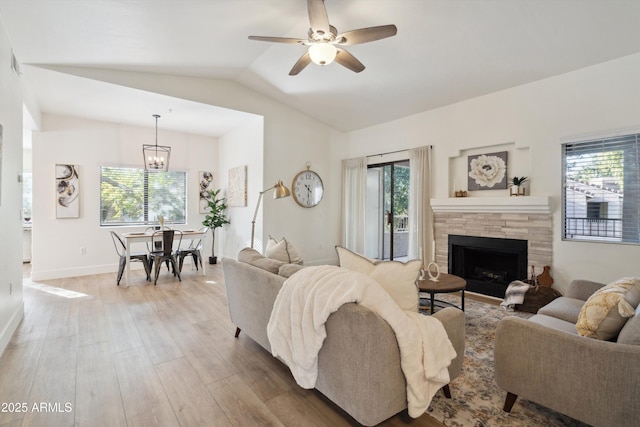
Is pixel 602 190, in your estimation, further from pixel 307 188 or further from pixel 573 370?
pixel 307 188

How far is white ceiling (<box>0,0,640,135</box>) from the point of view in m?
2.92

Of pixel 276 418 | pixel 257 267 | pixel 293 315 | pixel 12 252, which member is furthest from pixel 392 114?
pixel 12 252

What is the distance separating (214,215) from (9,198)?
12.7ft

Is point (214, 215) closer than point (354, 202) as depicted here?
No

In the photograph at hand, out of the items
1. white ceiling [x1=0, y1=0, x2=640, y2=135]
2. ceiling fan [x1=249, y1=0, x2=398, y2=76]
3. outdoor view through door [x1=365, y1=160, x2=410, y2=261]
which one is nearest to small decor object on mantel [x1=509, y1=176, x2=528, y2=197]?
white ceiling [x1=0, y1=0, x2=640, y2=135]

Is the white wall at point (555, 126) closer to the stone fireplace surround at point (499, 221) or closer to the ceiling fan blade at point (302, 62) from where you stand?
the stone fireplace surround at point (499, 221)

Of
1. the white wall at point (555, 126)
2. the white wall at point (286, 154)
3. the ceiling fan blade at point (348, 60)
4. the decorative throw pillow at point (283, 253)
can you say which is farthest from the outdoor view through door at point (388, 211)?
the decorative throw pillow at point (283, 253)

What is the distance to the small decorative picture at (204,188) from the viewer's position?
6953 millimetres

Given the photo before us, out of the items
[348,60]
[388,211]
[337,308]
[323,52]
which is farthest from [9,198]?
[388,211]

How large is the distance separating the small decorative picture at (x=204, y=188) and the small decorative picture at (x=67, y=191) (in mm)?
2161

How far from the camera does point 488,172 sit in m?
4.46

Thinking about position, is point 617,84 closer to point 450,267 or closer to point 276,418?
point 450,267

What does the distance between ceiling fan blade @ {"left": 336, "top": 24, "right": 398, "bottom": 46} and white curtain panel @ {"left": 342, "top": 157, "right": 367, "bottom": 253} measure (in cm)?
353

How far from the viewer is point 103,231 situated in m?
5.84
